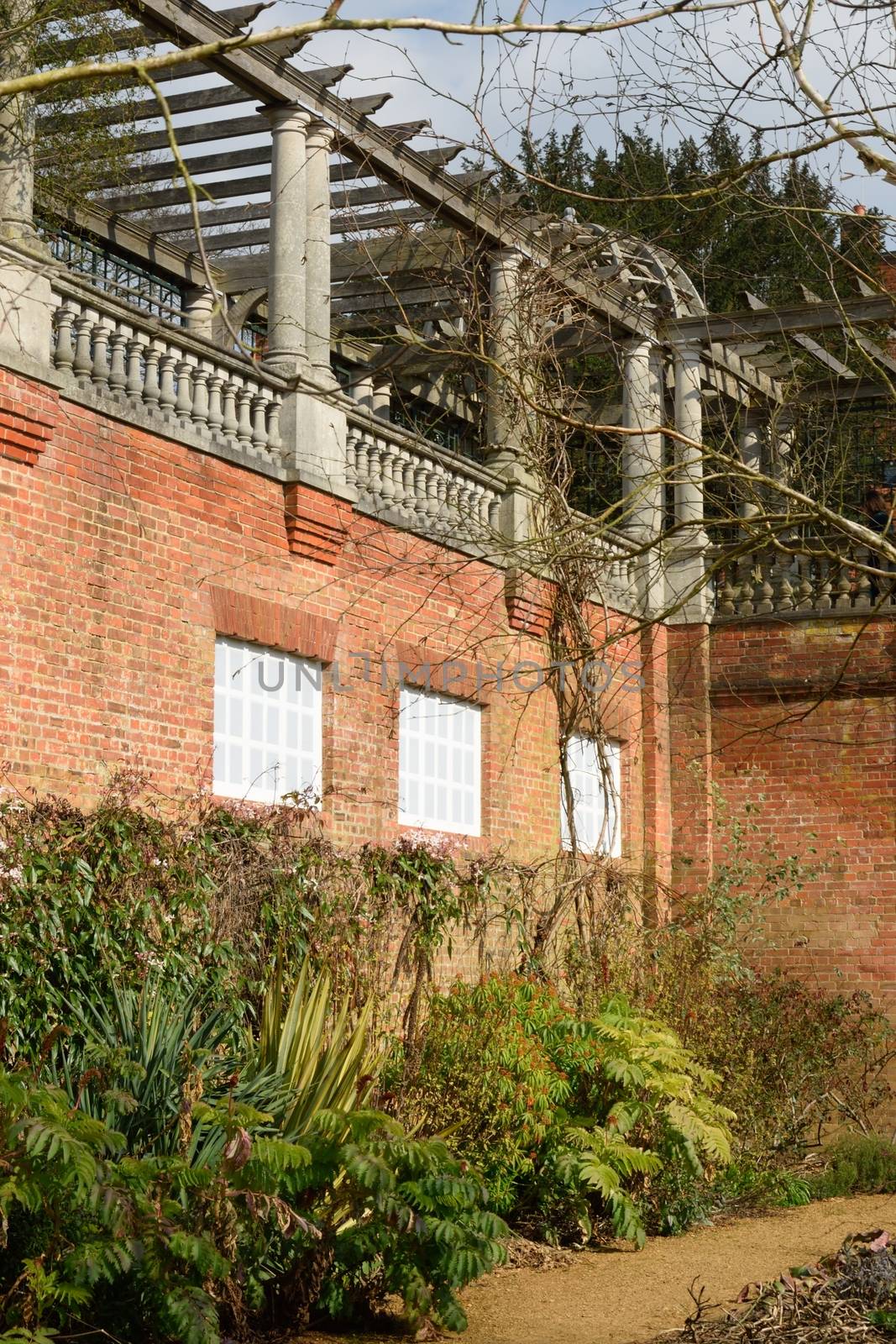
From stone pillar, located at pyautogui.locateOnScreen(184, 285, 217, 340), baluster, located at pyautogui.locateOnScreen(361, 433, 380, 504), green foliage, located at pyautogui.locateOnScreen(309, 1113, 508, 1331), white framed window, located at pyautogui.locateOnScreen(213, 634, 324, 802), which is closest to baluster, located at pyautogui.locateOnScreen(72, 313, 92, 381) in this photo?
white framed window, located at pyautogui.locateOnScreen(213, 634, 324, 802)

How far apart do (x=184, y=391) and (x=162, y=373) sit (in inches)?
8.5

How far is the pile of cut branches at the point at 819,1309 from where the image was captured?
6.32 metres

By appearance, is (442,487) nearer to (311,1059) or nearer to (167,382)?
(167,382)

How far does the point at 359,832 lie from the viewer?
42.0 ft

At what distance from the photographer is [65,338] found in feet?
34.2

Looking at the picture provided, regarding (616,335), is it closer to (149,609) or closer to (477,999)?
(149,609)

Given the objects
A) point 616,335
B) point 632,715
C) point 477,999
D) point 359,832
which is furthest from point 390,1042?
point 616,335

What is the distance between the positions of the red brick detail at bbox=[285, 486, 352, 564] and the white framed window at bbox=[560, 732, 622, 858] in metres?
3.77

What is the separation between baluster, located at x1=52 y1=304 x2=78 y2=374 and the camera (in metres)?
10.4

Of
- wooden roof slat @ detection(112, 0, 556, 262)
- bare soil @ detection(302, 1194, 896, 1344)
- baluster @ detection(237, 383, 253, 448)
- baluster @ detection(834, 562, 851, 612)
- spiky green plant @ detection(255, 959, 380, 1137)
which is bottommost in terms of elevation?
bare soil @ detection(302, 1194, 896, 1344)

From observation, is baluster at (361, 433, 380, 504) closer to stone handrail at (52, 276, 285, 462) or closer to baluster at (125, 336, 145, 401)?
stone handrail at (52, 276, 285, 462)

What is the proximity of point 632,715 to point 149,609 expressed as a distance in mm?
7333

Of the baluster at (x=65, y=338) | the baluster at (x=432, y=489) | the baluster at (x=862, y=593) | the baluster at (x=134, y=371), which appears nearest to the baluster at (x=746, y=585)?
the baluster at (x=862, y=593)

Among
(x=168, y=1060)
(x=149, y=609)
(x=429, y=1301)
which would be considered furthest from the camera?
(x=149, y=609)
